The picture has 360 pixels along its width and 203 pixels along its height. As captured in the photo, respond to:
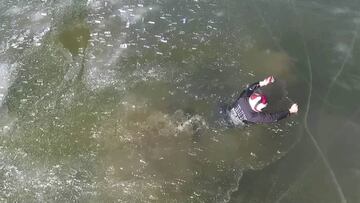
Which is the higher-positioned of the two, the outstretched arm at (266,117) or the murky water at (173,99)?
the outstretched arm at (266,117)

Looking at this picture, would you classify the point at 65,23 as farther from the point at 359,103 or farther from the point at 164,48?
the point at 359,103

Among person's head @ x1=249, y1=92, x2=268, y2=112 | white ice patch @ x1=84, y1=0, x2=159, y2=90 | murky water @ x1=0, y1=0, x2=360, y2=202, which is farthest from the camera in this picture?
white ice patch @ x1=84, y1=0, x2=159, y2=90

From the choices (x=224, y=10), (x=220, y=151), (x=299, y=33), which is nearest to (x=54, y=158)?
(x=220, y=151)

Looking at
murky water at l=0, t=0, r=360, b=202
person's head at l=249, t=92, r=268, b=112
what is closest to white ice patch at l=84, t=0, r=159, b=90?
murky water at l=0, t=0, r=360, b=202

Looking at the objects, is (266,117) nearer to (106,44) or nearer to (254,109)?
(254,109)

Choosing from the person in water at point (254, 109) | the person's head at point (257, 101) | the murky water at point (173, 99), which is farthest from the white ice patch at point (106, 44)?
the person's head at point (257, 101)

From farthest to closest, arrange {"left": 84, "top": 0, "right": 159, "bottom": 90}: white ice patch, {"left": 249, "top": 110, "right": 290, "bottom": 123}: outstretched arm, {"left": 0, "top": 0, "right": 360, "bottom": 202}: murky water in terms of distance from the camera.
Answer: {"left": 84, "top": 0, "right": 159, "bottom": 90}: white ice patch < {"left": 0, "top": 0, "right": 360, "bottom": 202}: murky water < {"left": 249, "top": 110, "right": 290, "bottom": 123}: outstretched arm

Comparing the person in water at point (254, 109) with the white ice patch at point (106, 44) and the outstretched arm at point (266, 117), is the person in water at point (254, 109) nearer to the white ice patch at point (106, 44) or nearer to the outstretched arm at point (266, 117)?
the outstretched arm at point (266, 117)

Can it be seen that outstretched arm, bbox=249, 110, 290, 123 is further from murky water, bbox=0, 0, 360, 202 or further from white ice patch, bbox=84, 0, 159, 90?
white ice patch, bbox=84, 0, 159, 90
